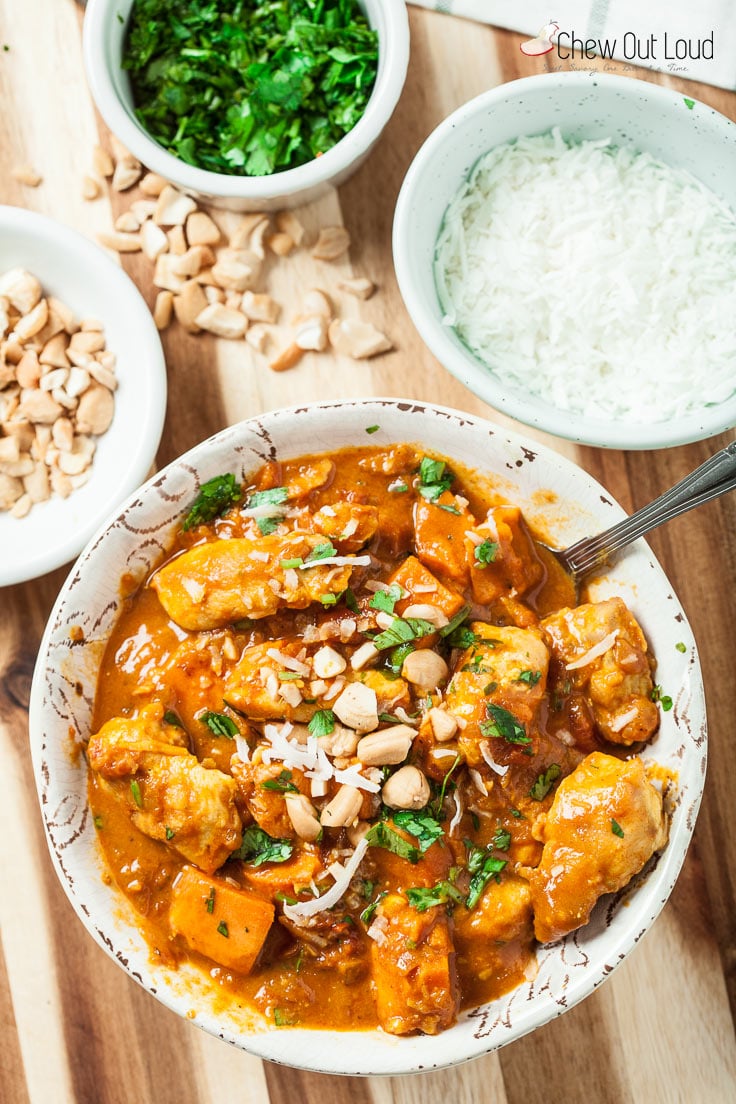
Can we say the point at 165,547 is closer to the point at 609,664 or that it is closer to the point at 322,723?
the point at 322,723

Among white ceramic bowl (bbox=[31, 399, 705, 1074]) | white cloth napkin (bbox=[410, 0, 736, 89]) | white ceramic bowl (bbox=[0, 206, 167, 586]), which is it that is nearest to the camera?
white ceramic bowl (bbox=[31, 399, 705, 1074])

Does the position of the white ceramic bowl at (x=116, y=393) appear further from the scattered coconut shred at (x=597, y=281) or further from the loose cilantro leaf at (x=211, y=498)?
the scattered coconut shred at (x=597, y=281)

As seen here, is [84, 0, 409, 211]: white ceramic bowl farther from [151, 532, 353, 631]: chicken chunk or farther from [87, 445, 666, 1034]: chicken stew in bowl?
[151, 532, 353, 631]: chicken chunk

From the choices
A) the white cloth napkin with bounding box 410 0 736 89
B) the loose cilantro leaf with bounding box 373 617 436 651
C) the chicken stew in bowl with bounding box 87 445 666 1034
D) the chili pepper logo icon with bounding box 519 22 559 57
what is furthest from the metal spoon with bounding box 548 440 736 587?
the chili pepper logo icon with bounding box 519 22 559 57

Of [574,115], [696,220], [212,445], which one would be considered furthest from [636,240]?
[212,445]

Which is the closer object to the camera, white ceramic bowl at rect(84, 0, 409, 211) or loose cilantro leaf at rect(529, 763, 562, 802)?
loose cilantro leaf at rect(529, 763, 562, 802)

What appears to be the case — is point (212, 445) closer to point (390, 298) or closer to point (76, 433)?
point (76, 433)
